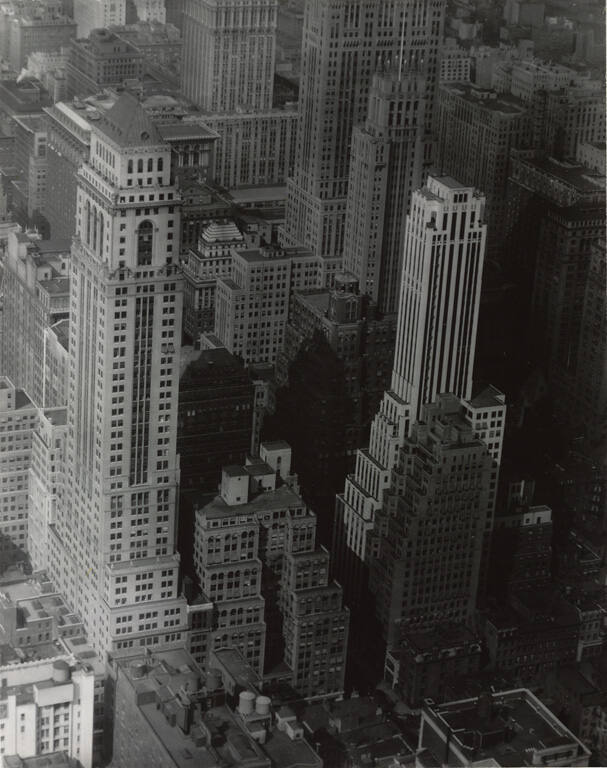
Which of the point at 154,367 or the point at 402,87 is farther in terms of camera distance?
the point at 402,87

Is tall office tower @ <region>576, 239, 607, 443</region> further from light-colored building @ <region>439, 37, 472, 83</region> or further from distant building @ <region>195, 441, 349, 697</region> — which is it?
distant building @ <region>195, 441, 349, 697</region>

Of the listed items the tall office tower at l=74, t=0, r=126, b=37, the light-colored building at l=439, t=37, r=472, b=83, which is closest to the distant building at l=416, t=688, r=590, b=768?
the light-colored building at l=439, t=37, r=472, b=83

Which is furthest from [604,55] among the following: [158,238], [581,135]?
[158,238]


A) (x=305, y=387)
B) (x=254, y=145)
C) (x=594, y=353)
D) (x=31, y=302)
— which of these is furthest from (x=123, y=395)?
(x=254, y=145)

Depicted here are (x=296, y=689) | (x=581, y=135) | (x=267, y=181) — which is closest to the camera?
(x=296, y=689)

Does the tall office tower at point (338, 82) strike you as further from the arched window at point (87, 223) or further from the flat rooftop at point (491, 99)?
the arched window at point (87, 223)

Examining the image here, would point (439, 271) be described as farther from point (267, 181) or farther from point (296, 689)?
point (267, 181)

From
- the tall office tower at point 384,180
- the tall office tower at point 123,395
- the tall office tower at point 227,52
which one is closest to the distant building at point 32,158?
the tall office tower at point 227,52
